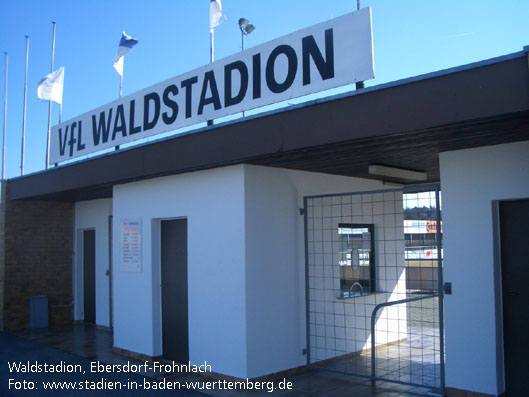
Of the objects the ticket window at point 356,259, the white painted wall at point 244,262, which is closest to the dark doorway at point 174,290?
the white painted wall at point 244,262

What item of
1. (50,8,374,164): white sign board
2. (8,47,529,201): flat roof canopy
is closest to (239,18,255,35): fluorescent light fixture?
(50,8,374,164): white sign board

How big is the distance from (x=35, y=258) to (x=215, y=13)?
22.4ft

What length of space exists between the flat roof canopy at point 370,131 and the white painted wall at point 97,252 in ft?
11.3

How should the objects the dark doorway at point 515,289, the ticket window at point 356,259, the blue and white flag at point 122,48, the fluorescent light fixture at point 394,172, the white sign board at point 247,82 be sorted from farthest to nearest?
the blue and white flag at point 122,48 → the ticket window at point 356,259 → the fluorescent light fixture at point 394,172 → the white sign board at point 247,82 → the dark doorway at point 515,289

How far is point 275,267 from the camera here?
7121 millimetres

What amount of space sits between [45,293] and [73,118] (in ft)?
13.7

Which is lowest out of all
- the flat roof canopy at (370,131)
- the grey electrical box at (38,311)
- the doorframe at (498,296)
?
the grey electrical box at (38,311)

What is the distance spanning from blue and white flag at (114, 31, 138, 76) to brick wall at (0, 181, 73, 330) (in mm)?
3673

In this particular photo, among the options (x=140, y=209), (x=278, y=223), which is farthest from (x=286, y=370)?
(x=140, y=209)

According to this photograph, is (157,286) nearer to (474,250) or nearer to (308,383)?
(308,383)

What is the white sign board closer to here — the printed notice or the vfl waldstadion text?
the printed notice

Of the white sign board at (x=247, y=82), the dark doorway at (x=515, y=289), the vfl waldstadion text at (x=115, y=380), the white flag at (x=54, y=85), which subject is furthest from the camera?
the white flag at (x=54, y=85)

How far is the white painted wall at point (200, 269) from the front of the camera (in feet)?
22.3

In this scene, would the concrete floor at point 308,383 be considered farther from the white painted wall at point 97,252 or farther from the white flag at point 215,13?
the white flag at point 215,13
